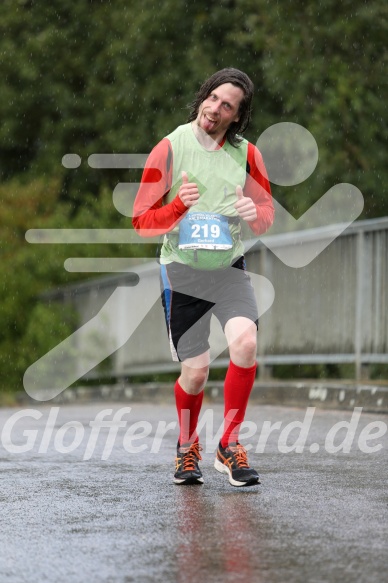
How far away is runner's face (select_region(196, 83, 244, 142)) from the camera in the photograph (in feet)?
21.0

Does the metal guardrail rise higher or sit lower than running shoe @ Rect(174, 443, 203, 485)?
higher

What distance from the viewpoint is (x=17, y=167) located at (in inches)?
1236

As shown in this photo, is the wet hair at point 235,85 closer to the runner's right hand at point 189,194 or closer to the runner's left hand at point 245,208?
the runner's left hand at point 245,208

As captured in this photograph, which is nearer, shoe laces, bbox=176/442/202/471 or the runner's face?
the runner's face

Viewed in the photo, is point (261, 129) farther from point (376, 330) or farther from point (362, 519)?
point (362, 519)

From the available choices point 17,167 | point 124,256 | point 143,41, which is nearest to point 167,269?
point 124,256

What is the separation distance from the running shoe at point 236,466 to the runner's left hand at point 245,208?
1.09m

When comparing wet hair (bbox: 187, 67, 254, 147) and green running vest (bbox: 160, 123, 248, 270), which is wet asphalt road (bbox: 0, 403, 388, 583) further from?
wet hair (bbox: 187, 67, 254, 147)

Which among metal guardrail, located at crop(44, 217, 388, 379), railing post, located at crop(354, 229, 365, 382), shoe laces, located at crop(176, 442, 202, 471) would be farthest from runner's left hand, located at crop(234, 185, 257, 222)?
railing post, located at crop(354, 229, 365, 382)

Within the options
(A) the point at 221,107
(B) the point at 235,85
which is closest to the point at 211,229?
(A) the point at 221,107

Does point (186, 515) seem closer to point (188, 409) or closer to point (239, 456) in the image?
point (239, 456)

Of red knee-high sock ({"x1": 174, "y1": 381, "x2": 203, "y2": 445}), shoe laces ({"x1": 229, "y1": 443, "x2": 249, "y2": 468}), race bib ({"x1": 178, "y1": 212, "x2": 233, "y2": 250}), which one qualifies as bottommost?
shoe laces ({"x1": 229, "y1": 443, "x2": 249, "y2": 468})

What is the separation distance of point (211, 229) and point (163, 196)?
315 millimetres

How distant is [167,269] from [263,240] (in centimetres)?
596
